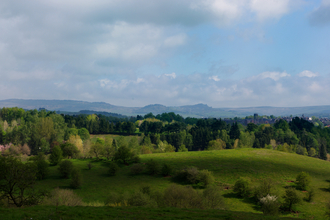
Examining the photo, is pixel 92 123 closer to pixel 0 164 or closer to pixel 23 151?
pixel 23 151

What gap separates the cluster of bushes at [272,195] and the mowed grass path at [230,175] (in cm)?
205

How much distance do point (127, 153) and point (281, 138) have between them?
443ft

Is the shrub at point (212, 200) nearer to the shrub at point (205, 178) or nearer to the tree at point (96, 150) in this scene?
the shrub at point (205, 178)

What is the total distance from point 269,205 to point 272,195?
261 inches

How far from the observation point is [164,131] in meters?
200

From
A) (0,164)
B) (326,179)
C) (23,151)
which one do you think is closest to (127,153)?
(0,164)

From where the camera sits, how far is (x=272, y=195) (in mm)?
45406

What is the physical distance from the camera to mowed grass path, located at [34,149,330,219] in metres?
47.3

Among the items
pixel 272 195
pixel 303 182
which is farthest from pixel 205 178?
pixel 303 182

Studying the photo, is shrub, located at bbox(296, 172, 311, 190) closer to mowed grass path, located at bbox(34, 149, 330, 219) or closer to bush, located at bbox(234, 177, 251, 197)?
mowed grass path, located at bbox(34, 149, 330, 219)

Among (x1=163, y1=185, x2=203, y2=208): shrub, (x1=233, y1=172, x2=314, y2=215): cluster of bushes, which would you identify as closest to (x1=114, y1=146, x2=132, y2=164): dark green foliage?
(x1=233, y1=172, x2=314, y2=215): cluster of bushes

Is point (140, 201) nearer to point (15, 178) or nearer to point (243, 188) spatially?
point (15, 178)

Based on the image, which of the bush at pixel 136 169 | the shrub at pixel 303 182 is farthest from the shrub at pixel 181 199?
the shrub at pixel 303 182

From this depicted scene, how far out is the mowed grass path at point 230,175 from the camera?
47.3 metres
